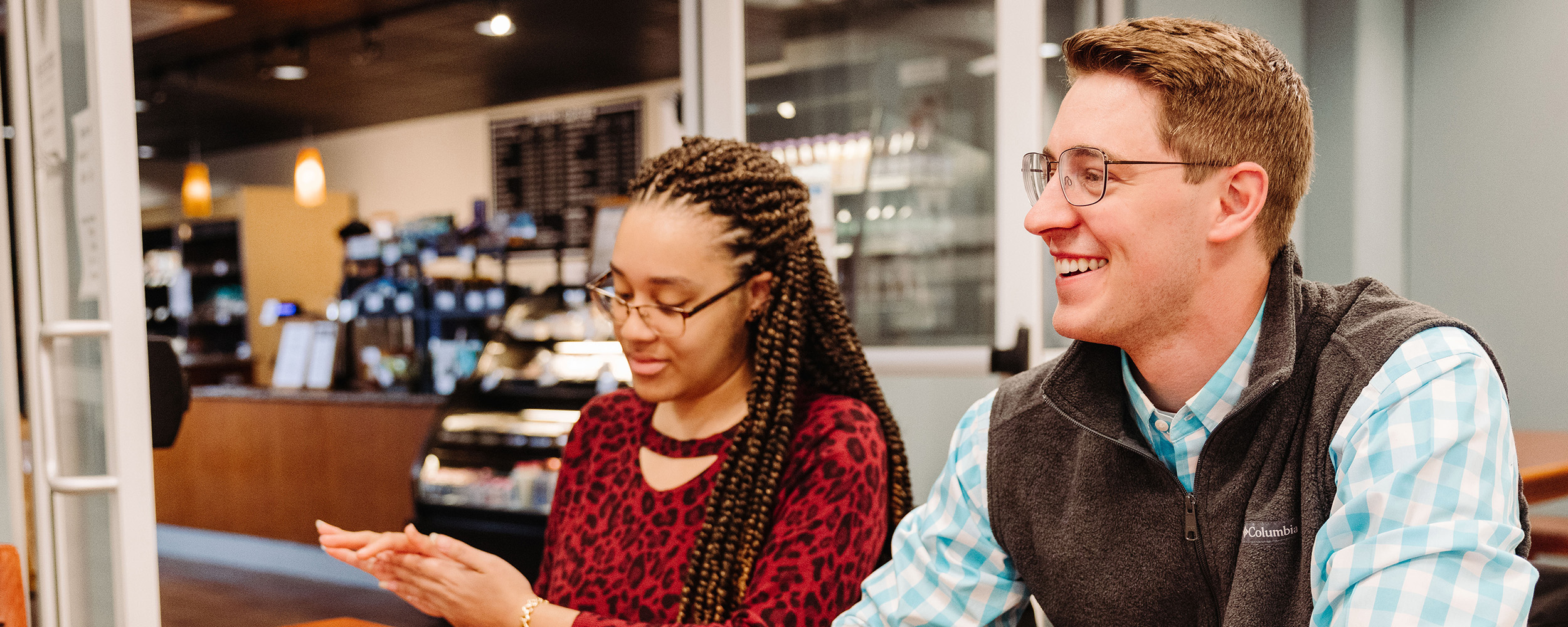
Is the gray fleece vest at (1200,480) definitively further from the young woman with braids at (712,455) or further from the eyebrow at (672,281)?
the eyebrow at (672,281)

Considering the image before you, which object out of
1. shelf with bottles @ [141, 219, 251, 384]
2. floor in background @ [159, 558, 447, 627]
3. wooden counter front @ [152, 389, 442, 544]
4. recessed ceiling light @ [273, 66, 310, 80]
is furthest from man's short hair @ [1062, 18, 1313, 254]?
shelf with bottles @ [141, 219, 251, 384]

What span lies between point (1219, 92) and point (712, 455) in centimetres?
90

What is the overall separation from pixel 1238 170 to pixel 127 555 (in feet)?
5.52

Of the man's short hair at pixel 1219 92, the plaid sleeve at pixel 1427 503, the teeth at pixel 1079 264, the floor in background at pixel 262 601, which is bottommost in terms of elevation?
the floor in background at pixel 262 601

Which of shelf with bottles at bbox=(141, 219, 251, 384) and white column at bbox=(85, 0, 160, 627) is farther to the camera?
shelf with bottles at bbox=(141, 219, 251, 384)

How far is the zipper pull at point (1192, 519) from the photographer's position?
3.43 ft

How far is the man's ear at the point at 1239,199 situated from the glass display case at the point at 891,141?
75.8 inches

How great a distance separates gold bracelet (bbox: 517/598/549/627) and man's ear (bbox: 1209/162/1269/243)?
96cm

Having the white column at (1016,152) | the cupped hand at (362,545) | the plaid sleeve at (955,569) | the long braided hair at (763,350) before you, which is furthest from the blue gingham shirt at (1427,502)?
the white column at (1016,152)

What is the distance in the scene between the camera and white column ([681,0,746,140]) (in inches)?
114

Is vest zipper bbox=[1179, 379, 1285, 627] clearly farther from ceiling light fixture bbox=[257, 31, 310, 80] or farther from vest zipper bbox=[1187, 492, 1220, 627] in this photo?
ceiling light fixture bbox=[257, 31, 310, 80]

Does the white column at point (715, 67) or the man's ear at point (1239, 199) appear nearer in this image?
the man's ear at point (1239, 199)

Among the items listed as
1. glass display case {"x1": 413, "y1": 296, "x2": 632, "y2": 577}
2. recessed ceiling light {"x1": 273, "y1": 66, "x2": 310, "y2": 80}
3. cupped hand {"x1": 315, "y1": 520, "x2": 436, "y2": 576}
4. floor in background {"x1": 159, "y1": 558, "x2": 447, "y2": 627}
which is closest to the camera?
cupped hand {"x1": 315, "y1": 520, "x2": 436, "y2": 576}

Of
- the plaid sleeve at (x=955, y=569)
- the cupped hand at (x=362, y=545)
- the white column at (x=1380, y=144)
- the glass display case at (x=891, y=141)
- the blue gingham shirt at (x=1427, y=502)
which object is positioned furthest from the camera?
the white column at (x=1380, y=144)
